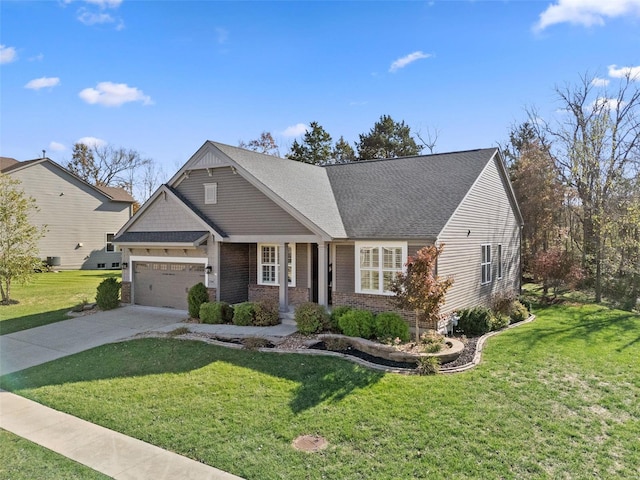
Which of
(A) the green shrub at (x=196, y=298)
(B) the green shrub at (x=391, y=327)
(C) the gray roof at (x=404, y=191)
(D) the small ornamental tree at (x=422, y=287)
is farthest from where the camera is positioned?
(A) the green shrub at (x=196, y=298)

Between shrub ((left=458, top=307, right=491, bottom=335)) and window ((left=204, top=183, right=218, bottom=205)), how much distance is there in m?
10.4

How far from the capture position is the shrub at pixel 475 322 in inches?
537

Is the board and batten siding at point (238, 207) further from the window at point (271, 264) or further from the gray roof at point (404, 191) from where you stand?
the gray roof at point (404, 191)

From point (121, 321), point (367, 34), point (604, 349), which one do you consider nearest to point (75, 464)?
point (121, 321)

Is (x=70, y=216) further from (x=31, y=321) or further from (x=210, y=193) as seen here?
(x=210, y=193)

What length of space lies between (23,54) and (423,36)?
14.1 m

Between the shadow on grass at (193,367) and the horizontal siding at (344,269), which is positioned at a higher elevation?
the horizontal siding at (344,269)

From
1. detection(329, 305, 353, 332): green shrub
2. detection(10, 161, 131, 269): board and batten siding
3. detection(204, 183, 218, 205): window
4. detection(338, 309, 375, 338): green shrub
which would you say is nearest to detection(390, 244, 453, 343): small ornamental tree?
detection(338, 309, 375, 338): green shrub

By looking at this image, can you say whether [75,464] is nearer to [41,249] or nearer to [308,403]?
[308,403]

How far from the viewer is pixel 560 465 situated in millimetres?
5844

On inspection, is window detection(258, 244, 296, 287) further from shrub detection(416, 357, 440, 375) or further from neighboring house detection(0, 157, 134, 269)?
neighboring house detection(0, 157, 134, 269)

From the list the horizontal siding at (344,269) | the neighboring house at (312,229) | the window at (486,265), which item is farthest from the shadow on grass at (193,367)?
the window at (486,265)

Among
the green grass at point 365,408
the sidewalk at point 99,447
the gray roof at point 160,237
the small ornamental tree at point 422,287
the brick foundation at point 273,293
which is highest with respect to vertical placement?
the gray roof at point 160,237

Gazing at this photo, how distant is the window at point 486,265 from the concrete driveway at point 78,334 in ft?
40.0
